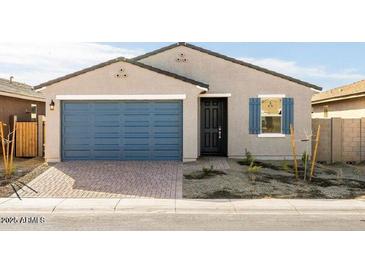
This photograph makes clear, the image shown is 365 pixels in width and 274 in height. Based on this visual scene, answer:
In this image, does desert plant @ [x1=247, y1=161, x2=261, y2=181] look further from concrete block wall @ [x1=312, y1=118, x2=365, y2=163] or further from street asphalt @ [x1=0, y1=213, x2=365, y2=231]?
concrete block wall @ [x1=312, y1=118, x2=365, y2=163]

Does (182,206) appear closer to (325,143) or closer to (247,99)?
(247,99)

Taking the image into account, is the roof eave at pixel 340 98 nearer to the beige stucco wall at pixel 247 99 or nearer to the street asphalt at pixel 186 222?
the beige stucco wall at pixel 247 99

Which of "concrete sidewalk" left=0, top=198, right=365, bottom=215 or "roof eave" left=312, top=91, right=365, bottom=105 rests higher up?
"roof eave" left=312, top=91, right=365, bottom=105

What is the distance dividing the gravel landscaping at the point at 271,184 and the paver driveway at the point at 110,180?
2.01ft

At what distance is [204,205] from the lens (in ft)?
29.1

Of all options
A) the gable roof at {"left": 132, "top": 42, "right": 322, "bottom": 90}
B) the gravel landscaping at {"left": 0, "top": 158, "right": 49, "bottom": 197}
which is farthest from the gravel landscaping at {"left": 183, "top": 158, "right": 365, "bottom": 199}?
the gravel landscaping at {"left": 0, "top": 158, "right": 49, "bottom": 197}

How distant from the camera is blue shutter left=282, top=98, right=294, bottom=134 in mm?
15992

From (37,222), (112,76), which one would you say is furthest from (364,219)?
(112,76)

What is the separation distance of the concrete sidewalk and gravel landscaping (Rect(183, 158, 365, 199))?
62 centimetres

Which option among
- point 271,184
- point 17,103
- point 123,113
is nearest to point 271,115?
point 271,184

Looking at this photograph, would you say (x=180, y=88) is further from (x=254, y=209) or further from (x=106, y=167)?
(x=254, y=209)

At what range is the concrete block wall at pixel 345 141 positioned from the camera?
16250 mm

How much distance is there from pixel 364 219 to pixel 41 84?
12055 millimetres

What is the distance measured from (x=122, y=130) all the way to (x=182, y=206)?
22.4 feet
